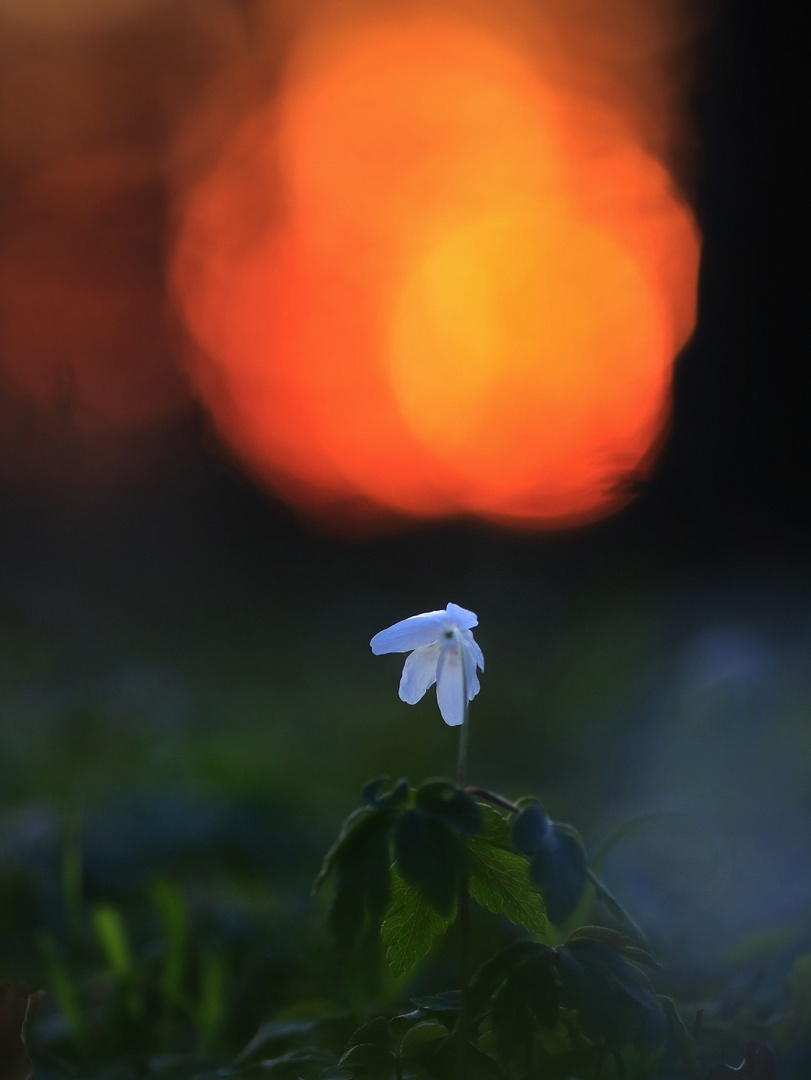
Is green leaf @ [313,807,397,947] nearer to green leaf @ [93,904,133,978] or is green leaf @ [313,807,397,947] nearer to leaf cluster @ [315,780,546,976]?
leaf cluster @ [315,780,546,976]

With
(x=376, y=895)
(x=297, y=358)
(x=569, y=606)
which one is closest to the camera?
(x=376, y=895)

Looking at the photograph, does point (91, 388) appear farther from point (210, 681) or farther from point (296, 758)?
point (296, 758)

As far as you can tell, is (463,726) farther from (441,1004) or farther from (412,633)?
(441,1004)

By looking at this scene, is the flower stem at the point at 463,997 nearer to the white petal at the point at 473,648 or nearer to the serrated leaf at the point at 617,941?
the serrated leaf at the point at 617,941

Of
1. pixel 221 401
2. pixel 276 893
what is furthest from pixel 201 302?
pixel 276 893

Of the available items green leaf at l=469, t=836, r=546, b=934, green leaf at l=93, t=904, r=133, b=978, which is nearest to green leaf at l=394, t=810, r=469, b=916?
green leaf at l=469, t=836, r=546, b=934

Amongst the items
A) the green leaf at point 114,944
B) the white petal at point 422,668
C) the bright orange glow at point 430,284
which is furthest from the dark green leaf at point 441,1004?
the bright orange glow at point 430,284
